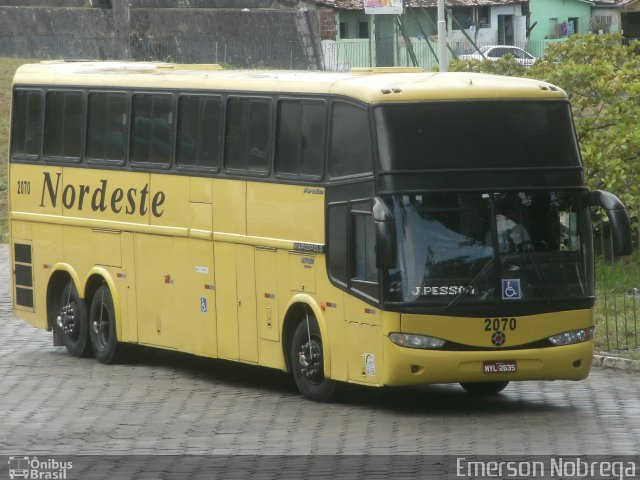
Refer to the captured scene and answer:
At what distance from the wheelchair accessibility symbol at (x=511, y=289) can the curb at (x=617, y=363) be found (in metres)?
3.58

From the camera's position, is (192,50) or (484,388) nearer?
(484,388)

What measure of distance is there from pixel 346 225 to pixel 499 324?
1.72 m

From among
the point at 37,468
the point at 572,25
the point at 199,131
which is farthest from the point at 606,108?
the point at 572,25

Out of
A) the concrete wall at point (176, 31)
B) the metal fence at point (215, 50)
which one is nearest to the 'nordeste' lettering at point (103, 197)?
the concrete wall at point (176, 31)

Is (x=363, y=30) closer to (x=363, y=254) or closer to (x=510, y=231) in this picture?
(x=363, y=254)

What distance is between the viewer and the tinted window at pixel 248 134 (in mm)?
17391

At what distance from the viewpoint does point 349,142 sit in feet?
52.0

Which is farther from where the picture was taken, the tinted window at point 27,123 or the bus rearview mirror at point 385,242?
the tinted window at point 27,123

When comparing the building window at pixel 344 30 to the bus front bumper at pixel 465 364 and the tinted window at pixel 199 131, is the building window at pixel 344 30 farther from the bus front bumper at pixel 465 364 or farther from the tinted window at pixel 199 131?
the bus front bumper at pixel 465 364

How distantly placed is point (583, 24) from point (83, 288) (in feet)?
242

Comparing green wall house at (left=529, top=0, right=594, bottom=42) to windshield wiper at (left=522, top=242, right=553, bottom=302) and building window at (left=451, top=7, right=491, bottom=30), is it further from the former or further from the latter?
windshield wiper at (left=522, top=242, right=553, bottom=302)

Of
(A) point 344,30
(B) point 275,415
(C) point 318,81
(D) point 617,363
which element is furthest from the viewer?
(A) point 344,30

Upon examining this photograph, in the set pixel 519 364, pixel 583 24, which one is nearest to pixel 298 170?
pixel 519 364

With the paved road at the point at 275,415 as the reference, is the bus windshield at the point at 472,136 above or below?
above
